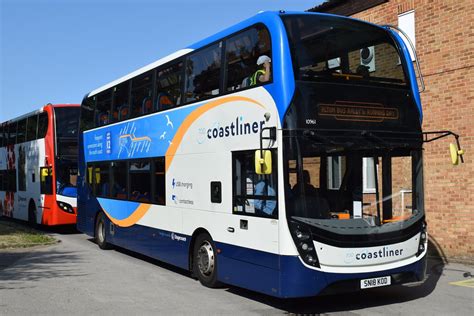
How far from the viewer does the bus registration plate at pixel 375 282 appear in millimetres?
6793

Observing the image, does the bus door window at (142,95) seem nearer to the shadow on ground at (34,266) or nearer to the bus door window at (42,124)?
the shadow on ground at (34,266)

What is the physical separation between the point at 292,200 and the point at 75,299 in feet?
11.6

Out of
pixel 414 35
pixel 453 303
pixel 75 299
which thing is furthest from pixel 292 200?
pixel 414 35

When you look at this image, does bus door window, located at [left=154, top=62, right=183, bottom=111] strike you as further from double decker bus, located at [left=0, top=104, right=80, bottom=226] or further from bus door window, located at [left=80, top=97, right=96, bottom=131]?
double decker bus, located at [left=0, top=104, right=80, bottom=226]

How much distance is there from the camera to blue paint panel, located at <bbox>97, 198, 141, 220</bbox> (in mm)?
11391

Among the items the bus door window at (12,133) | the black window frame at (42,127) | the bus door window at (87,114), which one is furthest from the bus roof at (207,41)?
the bus door window at (12,133)

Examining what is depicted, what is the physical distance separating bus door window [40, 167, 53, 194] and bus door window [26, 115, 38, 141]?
5.51 feet

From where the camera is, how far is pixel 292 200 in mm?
6625

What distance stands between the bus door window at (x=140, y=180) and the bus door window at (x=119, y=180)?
394mm

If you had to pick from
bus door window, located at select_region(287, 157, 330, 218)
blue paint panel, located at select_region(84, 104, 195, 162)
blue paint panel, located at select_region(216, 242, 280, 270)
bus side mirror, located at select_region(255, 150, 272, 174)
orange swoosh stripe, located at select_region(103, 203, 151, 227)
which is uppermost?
blue paint panel, located at select_region(84, 104, 195, 162)

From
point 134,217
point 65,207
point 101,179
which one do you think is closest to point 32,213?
point 65,207

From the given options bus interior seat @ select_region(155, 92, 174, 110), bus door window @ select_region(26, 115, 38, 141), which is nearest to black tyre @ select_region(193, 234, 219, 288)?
bus interior seat @ select_region(155, 92, 174, 110)

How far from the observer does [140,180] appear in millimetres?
11023

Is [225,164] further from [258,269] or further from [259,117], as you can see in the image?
[258,269]
